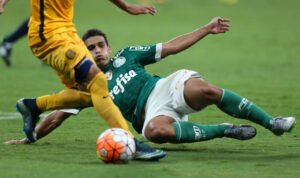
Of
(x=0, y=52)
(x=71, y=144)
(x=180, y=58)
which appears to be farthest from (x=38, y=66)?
(x=71, y=144)

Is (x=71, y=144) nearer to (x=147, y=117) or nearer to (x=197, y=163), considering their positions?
(x=147, y=117)

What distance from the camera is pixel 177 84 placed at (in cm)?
946

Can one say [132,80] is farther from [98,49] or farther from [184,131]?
[184,131]

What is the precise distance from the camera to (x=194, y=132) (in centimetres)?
926

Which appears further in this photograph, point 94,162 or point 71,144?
point 71,144

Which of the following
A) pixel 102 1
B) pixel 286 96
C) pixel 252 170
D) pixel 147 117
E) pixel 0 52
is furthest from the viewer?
pixel 102 1

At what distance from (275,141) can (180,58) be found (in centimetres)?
1077

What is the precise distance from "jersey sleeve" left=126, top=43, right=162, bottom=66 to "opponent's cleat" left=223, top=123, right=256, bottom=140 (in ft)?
3.48

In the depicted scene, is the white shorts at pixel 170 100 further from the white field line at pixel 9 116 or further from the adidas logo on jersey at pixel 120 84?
the white field line at pixel 9 116

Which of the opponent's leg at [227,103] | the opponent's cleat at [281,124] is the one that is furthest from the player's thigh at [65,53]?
the opponent's cleat at [281,124]

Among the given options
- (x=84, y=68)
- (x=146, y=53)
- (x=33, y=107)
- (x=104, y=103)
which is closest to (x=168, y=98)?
(x=146, y=53)

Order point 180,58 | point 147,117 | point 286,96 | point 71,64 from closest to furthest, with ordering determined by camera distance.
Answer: point 71,64, point 147,117, point 286,96, point 180,58

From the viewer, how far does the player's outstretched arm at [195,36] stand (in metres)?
9.53

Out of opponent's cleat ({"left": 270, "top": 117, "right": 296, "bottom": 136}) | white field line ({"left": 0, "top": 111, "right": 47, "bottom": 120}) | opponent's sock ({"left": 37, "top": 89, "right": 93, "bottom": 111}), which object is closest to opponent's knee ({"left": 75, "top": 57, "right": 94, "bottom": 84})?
opponent's sock ({"left": 37, "top": 89, "right": 93, "bottom": 111})
